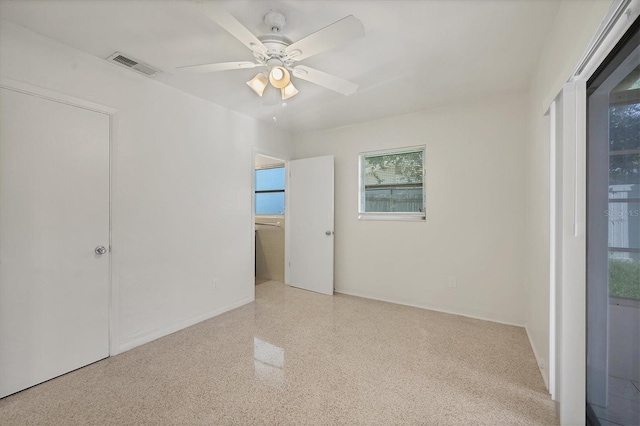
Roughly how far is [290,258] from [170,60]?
3045 mm

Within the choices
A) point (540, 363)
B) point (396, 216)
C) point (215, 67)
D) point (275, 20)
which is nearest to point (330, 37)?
point (275, 20)

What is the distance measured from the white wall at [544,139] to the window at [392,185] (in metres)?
1.15

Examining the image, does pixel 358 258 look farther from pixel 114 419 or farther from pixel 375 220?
pixel 114 419

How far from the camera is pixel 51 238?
79.7 inches

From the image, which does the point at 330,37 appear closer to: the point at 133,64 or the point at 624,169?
the point at 624,169

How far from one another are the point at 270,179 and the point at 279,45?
10.5ft

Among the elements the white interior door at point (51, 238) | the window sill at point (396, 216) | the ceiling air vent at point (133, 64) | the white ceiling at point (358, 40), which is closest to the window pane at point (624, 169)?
the white ceiling at point (358, 40)

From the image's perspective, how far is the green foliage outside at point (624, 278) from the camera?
1.12m

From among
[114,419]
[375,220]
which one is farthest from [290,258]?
[114,419]

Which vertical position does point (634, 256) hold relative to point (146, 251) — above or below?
above

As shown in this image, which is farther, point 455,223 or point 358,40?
point 455,223

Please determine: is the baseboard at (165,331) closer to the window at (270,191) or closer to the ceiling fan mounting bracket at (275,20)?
the window at (270,191)

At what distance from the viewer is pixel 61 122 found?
6.81 ft

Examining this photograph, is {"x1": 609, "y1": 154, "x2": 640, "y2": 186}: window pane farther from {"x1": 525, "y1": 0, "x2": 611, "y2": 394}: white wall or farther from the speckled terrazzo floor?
the speckled terrazzo floor
